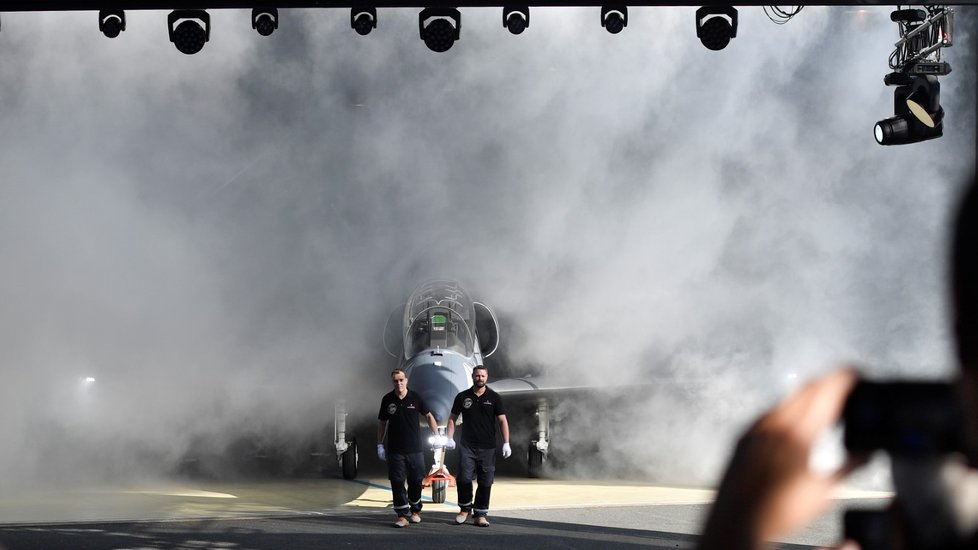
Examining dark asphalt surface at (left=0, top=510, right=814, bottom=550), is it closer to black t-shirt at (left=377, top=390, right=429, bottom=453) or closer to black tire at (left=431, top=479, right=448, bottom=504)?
black t-shirt at (left=377, top=390, right=429, bottom=453)

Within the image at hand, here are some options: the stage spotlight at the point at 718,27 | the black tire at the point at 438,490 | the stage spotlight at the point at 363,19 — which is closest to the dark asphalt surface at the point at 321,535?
the black tire at the point at 438,490

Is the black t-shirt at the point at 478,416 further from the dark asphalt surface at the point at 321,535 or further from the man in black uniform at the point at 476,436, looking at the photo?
the dark asphalt surface at the point at 321,535

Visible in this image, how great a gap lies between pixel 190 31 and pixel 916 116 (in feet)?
22.5

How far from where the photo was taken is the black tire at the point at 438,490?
465 inches

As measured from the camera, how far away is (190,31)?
900 centimetres

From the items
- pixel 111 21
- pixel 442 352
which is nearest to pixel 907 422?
pixel 111 21

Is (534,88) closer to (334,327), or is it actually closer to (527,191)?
(527,191)

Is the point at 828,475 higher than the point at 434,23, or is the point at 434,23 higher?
the point at 434,23

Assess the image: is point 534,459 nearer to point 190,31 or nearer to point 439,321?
point 439,321

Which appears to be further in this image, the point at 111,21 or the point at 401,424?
the point at 401,424

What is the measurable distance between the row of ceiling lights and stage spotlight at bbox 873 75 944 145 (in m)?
2.35

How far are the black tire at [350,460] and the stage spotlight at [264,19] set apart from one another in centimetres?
731

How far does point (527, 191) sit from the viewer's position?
21000 mm

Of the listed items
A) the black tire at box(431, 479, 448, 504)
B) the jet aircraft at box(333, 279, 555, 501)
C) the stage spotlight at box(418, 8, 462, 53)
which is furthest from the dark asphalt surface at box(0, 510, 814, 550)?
the stage spotlight at box(418, 8, 462, 53)
